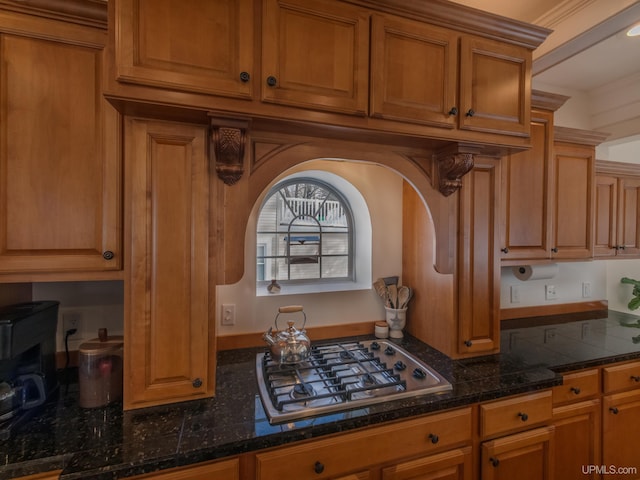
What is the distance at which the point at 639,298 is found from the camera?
2416 millimetres

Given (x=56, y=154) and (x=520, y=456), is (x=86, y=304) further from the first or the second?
(x=520, y=456)

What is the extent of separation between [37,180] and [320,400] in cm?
128

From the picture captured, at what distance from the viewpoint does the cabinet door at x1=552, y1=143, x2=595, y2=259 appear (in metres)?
1.97

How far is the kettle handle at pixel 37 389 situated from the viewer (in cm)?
108


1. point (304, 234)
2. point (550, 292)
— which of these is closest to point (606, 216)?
point (550, 292)

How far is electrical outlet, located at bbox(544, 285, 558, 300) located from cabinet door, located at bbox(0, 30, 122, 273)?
2.93 meters

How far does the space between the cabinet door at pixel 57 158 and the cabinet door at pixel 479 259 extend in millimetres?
1545

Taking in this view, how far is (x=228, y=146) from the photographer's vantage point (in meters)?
1.09

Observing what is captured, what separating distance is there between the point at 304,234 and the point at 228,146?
1.02m

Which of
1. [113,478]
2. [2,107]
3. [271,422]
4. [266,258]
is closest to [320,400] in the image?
[271,422]

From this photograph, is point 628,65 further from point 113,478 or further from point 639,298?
point 113,478

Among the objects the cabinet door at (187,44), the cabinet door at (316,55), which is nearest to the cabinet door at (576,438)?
the cabinet door at (316,55)

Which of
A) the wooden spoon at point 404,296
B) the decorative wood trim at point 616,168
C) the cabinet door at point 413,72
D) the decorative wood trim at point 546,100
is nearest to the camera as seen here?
the cabinet door at point 413,72

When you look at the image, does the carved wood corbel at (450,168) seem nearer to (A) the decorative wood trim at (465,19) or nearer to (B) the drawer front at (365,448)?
(A) the decorative wood trim at (465,19)
